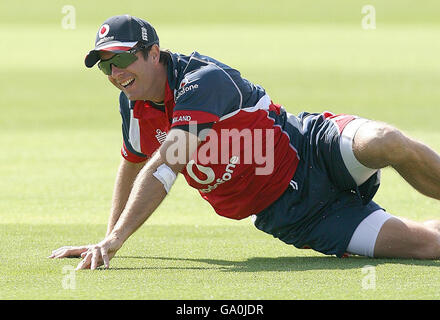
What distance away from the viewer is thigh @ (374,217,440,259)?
18.4 feet

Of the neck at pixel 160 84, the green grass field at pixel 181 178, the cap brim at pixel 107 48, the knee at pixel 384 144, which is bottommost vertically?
the green grass field at pixel 181 178

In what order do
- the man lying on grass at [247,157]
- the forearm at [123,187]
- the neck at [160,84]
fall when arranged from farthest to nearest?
1. the forearm at [123,187]
2. the neck at [160,84]
3. the man lying on grass at [247,157]

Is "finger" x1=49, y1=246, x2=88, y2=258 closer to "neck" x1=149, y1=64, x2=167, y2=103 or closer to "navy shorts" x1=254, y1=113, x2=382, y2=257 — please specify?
"neck" x1=149, y1=64, x2=167, y2=103

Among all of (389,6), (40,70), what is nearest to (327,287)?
(40,70)

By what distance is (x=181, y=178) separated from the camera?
32.3ft

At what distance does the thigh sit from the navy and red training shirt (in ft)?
2.12

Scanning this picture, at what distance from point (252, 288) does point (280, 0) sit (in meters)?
31.4

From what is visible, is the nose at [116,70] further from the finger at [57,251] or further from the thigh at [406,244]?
the thigh at [406,244]

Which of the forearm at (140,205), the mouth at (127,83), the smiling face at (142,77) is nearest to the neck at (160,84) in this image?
the smiling face at (142,77)

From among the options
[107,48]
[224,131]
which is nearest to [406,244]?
[224,131]

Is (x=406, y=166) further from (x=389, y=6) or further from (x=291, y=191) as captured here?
(x=389, y=6)

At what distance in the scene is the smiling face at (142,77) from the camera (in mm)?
5430

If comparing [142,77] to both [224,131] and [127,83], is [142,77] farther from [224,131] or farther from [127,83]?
[224,131]

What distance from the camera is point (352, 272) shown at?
16.6ft
